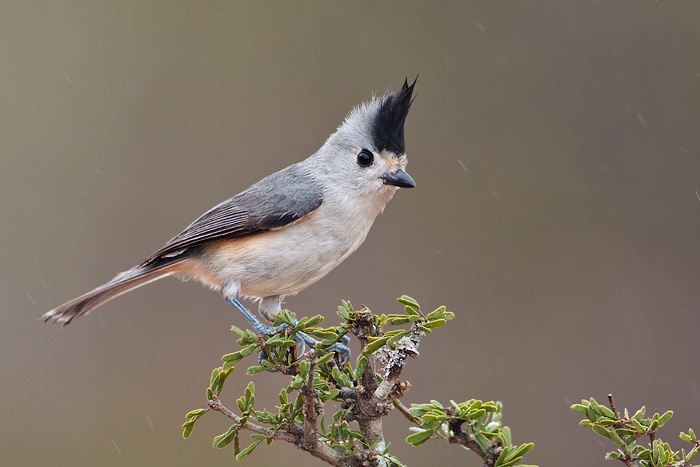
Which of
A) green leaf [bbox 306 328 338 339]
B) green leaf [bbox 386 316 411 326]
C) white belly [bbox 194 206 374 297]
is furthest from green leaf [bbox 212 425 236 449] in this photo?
white belly [bbox 194 206 374 297]

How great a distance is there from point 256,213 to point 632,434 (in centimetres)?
159

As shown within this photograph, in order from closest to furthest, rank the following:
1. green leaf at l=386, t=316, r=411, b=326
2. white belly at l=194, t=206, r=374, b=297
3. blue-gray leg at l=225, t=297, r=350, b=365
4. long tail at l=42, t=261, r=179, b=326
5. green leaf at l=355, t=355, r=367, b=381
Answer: green leaf at l=386, t=316, r=411, b=326
green leaf at l=355, t=355, r=367, b=381
blue-gray leg at l=225, t=297, r=350, b=365
white belly at l=194, t=206, r=374, b=297
long tail at l=42, t=261, r=179, b=326

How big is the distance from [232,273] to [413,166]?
7.79ft

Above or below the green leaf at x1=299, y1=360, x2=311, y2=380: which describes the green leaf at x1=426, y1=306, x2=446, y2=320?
below

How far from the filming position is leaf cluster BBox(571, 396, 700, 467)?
1.53 m

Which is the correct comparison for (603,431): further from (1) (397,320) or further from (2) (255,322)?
(2) (255,322)

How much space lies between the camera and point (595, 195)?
4547 mm

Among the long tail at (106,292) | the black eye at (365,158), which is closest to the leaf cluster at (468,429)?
the black eye at (365,158)

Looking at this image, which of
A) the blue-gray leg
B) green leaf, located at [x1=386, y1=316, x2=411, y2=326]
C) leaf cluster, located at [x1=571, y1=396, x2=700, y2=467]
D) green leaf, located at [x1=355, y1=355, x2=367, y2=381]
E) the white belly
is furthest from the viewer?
the white belly

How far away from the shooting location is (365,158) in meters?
2.78

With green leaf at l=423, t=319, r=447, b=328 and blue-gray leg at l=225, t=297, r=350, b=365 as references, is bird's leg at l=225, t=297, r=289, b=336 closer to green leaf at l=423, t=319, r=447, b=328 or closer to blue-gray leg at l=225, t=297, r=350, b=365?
blue-gray leg at l=225, t=297, r=350, b=365

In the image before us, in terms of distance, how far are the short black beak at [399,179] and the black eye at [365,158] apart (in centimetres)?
9

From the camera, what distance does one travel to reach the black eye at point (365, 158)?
9.07 ft

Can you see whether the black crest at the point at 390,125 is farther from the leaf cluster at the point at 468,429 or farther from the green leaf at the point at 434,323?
the leaf cluster at the point at 468,429
